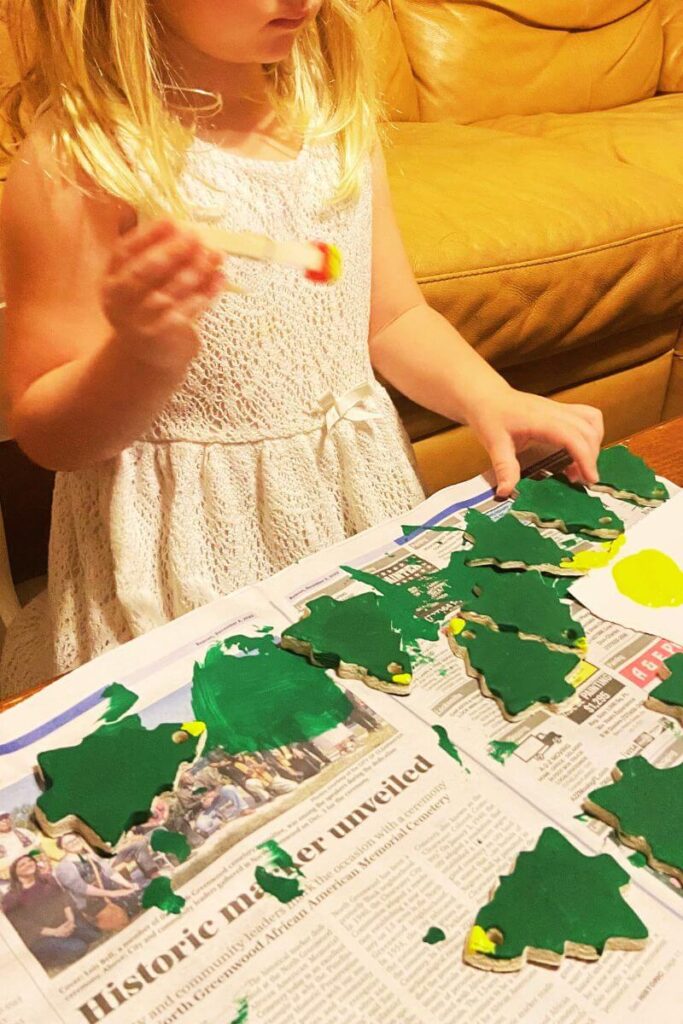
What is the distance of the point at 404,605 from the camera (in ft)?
1.60

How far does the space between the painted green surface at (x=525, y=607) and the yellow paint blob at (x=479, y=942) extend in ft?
0.57

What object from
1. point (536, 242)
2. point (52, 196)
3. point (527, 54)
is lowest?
point (536, 242)

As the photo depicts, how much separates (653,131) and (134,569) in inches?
47.7

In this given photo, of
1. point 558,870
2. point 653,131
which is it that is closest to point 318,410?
point 558,870

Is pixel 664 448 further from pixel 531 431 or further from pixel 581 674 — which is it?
pixel 581 674

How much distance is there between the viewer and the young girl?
0.53 metres

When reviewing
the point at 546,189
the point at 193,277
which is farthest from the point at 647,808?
the point at 546,189

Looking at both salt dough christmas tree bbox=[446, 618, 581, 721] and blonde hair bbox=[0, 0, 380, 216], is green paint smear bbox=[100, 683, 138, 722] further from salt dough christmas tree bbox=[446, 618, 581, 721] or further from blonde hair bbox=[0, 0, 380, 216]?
blonde hair bbox=[0, 0, 380, 216]

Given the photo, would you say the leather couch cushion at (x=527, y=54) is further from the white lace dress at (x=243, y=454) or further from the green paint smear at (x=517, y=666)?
the green paint smear at (x=517, y=666)

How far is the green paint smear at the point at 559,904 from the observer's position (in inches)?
12.9

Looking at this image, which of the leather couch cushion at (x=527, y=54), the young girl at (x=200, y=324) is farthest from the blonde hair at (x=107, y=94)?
the leather couch cushion at (x=527, y=54)

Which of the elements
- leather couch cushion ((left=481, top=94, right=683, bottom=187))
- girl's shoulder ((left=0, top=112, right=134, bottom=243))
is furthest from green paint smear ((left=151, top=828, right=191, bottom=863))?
leather couch cushion ((left=481, top=94, right=683, bottom=187))

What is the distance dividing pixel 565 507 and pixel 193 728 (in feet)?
0.94

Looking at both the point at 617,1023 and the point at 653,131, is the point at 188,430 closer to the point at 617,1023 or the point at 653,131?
the point at 617,1023
